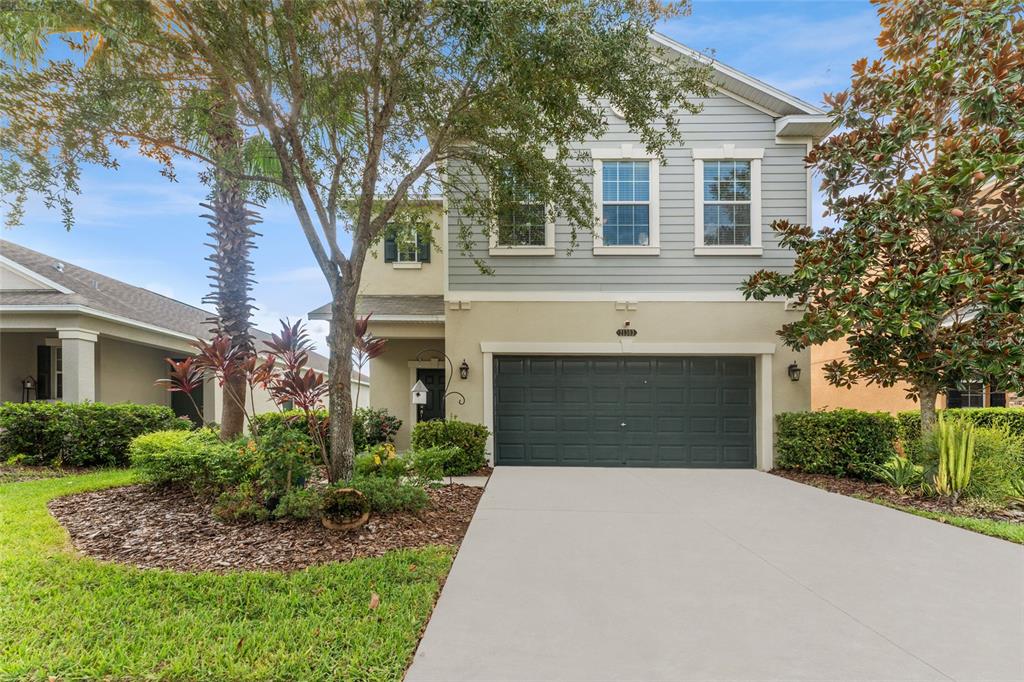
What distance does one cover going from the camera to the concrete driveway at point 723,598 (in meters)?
2.85

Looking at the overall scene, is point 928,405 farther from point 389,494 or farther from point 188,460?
point 188,460

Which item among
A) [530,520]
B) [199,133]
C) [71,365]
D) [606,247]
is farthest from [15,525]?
[606,247]

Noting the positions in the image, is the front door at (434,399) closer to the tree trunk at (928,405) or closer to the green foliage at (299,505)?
the green foliage at (299,505)

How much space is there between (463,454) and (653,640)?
5.66 meters

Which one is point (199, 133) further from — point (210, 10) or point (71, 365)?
point (71, 365)

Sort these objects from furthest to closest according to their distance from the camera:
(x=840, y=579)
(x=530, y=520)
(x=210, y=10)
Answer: (x=530, y=520) < (x=210, y=10) < (x=840, y=579)

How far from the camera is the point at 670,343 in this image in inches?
373

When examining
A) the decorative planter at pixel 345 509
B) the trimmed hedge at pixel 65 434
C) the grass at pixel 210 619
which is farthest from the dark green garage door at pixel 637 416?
the trimmed hedge at pixel 65 434

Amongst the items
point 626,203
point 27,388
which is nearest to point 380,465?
point 626,203

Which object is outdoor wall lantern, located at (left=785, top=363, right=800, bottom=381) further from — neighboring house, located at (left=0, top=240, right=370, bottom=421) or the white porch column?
the white porch column

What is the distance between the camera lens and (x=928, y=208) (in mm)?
6523

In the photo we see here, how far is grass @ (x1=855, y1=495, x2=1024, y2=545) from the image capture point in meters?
5.31

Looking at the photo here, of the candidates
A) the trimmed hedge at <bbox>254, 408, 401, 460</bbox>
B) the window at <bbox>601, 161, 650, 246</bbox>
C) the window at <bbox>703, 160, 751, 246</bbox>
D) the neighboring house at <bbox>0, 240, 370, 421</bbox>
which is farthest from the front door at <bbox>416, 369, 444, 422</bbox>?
the window at <bbox>703, 160, 751, 246</bbox>

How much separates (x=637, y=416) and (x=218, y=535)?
23.0ft
